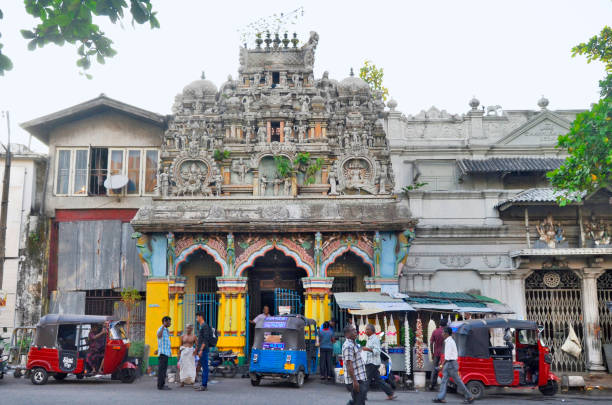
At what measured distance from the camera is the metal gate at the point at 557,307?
1936cm

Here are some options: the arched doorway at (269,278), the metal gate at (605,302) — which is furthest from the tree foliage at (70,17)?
the metal gate at (605,302)

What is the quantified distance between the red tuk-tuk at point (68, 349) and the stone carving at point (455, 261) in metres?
11.1

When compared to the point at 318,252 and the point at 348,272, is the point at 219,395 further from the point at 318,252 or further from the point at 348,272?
the point at 348,272

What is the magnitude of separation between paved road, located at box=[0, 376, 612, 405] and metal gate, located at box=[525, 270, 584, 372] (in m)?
5.87

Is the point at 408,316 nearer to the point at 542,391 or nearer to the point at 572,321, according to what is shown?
the point at 542,391

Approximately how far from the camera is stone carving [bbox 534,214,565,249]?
779 inches

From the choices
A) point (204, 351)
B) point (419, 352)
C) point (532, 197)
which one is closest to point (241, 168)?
point (204, 351)

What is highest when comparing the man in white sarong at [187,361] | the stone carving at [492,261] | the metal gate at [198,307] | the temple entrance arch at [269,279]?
the stone carving at [492,261]

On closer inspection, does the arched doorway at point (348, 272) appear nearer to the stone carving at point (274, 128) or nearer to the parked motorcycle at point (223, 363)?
the stone carving at point (274, 128)

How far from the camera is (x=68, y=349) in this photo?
46.0 feet

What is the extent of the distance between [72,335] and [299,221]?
687 cm

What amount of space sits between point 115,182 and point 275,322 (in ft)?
34.1

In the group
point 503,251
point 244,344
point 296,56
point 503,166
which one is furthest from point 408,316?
→ point 296,56

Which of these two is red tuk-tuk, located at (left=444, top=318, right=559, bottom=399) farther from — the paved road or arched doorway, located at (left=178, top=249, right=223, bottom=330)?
arched doorway, located at (left=178, top=249, right=223, bottom=330)
